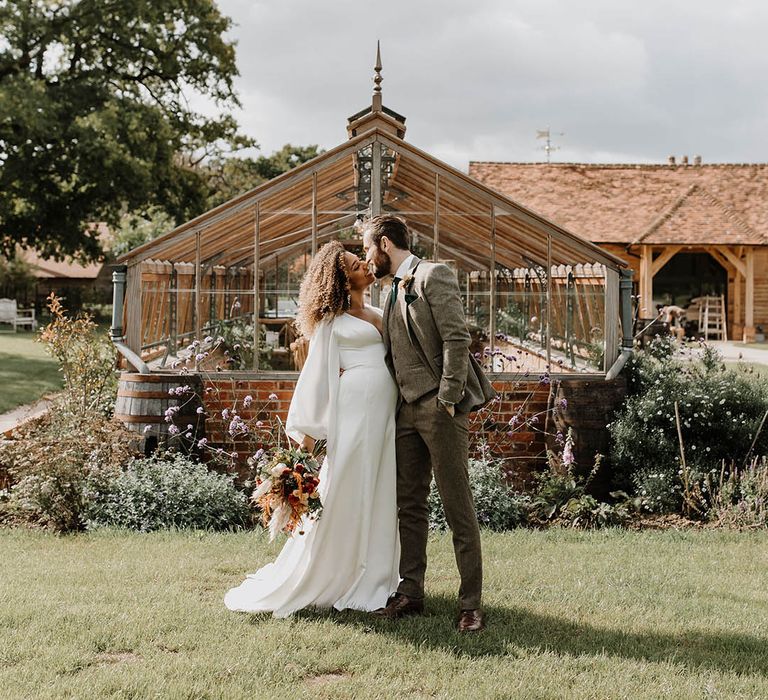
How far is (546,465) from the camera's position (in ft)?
27.0

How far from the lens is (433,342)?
4734mm

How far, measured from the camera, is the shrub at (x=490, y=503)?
707 centimetres

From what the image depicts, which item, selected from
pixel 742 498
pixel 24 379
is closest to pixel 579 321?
pixel 742 498

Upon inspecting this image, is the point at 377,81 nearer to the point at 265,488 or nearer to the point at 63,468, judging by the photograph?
the point at 63,468

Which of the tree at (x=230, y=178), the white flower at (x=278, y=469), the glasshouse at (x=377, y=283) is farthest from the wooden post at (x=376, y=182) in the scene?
the tree at (x=230, y=178)

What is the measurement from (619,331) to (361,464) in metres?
4.73

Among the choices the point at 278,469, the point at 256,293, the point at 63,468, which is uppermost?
the point at 256,293

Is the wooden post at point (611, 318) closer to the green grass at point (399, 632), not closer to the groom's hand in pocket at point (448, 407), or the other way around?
the green grass at point (399, 632)

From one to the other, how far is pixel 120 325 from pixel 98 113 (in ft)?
54.0

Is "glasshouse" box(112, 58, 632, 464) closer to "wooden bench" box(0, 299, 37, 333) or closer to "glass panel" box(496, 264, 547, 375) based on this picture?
"glass panel" box(496, 264, 547, 375)

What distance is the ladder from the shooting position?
89.6 ft

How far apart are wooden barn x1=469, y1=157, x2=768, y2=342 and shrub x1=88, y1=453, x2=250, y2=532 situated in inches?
810

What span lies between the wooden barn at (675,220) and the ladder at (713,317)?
0.23ft

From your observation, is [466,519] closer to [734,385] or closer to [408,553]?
[408,553]
